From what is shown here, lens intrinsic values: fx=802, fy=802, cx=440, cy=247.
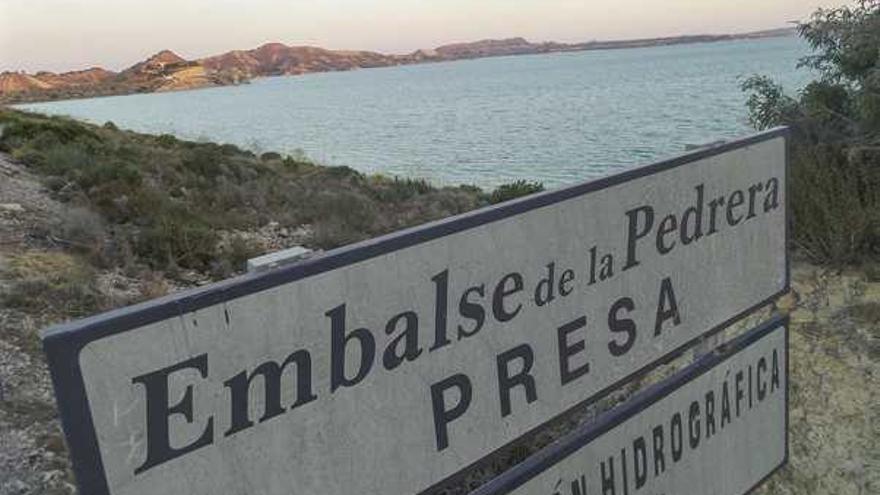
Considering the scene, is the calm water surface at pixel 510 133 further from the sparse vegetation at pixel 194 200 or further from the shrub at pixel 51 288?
the shrub at pixel 51 288

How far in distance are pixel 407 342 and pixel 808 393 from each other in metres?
3.47

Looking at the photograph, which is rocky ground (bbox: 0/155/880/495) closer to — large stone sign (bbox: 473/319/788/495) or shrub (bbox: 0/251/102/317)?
shrub (bbox: 0/251/102/317)

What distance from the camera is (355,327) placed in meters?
1.22

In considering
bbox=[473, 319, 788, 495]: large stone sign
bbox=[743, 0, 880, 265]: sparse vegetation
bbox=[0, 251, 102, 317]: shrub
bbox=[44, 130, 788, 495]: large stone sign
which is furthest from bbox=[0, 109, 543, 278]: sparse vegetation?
bbox=[44, 130, 788, 495]: large stone sign

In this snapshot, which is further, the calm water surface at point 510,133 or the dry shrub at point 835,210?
the calm water surface at point 510,133

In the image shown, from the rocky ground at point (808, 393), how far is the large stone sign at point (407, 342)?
2.00 m

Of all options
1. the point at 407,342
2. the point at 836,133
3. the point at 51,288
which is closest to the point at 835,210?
the point at 836,133

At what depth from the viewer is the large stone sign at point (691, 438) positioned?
5.05ft

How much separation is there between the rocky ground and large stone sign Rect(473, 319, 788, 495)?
165 cm

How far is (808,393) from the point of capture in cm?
411

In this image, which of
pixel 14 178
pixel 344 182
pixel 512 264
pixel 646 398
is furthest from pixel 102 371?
pixel 344 182

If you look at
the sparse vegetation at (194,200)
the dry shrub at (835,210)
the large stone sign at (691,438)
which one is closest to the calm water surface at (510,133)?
the sparse vegetation at (194,200)

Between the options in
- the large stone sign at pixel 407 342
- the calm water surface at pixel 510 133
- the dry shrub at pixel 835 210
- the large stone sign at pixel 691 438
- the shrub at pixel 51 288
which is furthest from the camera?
the calm water surface at pixel 510 133

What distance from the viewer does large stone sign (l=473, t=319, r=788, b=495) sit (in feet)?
5.05
